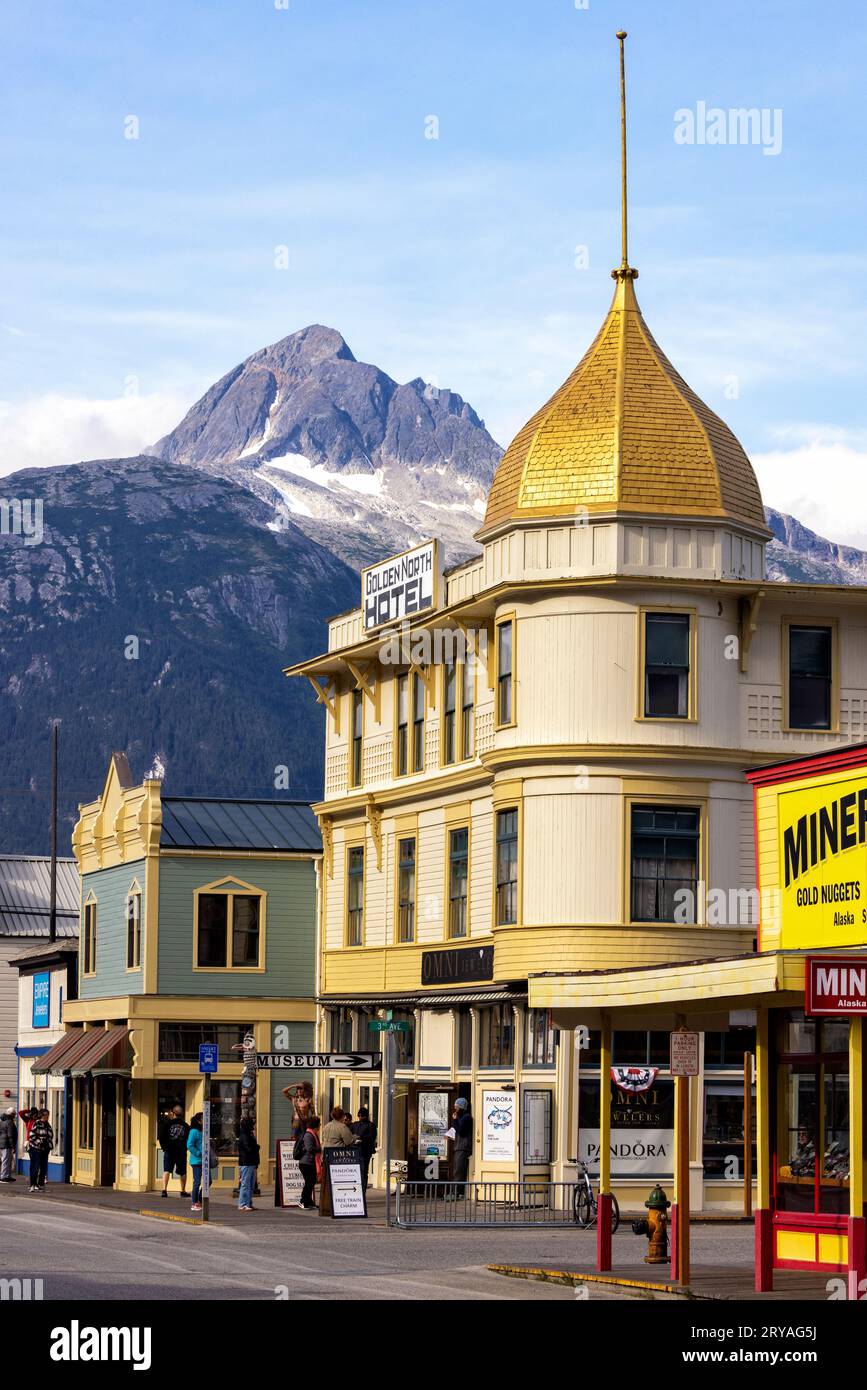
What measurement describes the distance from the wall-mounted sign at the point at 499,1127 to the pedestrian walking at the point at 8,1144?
1810 cm

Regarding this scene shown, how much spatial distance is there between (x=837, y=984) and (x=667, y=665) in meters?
19.8

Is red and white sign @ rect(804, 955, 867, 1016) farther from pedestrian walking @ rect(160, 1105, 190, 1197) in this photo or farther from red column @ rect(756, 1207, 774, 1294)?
pedestrian walking @ rect(160, 1105, 190, 1197)

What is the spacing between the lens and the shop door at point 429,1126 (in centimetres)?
4203

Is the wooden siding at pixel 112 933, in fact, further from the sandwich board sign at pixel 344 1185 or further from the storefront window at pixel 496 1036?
the sandwich board sign at pixel 344 1185

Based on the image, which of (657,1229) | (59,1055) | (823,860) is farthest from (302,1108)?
(823,860)

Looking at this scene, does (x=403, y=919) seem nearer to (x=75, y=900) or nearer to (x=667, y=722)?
(x=667, y=722)

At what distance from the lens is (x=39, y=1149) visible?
170ft

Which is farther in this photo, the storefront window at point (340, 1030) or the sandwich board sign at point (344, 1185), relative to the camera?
the storefront window at point (340, 1030)

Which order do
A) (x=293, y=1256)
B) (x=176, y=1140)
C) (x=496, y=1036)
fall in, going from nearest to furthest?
(x=293, y=1256), (x=496, y=1036), (x=176, y=1140)

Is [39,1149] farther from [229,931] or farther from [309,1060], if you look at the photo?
[309,1060]

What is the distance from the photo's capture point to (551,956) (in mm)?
40031

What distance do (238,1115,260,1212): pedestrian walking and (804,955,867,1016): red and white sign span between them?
20791 millimetres

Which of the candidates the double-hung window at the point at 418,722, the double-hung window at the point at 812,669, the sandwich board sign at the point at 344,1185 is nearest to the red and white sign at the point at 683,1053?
the sandwich board sign at the point at 344,1185
